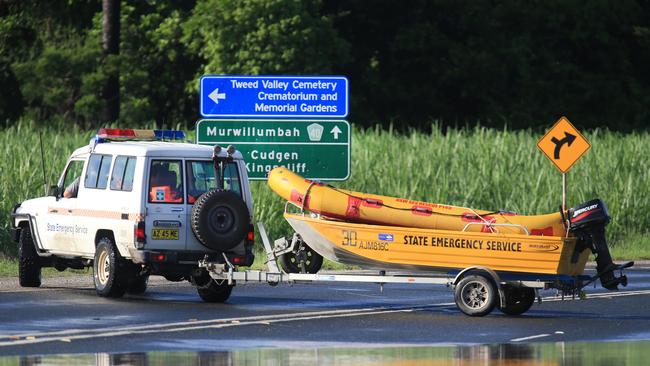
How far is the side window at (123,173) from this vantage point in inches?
795

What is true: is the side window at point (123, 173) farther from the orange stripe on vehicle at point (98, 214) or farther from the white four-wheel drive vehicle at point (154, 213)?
the orange stripe on vehicle at point (98, 214)

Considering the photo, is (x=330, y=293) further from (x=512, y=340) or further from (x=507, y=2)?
(x=507, y=2)

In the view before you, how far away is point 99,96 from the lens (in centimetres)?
5397

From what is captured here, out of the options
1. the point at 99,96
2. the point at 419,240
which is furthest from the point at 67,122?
the point at 419,240

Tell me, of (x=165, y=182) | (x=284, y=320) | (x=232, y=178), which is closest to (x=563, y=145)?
(x=232, y=178)

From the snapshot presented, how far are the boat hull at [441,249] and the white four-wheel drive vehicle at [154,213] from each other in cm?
128

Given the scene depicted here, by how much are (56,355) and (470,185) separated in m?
20.5

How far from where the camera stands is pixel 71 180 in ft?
73.3

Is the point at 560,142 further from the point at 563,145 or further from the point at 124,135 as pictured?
the point at 124,135

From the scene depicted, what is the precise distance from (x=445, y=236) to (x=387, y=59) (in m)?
43.1

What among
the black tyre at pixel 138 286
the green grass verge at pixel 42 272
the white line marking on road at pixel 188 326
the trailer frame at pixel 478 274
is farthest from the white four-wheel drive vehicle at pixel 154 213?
the green grass verge at pixel 42 272

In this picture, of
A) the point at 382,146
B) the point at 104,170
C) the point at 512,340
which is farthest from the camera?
the point at 382,146

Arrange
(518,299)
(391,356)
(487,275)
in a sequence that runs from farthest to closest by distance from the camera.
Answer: (518,299)
(487,275)
(391,356)

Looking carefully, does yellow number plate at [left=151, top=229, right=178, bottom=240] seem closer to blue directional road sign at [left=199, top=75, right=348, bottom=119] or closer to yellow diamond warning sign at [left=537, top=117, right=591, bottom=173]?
blue directional road sign at [left=199, top=75, right=348, bottom=119]
